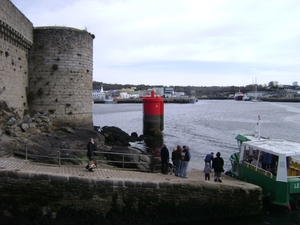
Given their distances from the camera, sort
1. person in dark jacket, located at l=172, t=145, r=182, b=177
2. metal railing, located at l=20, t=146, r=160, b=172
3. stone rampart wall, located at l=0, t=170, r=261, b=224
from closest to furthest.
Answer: stone rampart wall, located at l=0, t=170, r=261, b=224, person in dark jacket, located at l=172, t=145, r=182, b=177, metal railing, located at l=20, t=146, r=160, b=172

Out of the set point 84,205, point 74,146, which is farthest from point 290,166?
point 74,146

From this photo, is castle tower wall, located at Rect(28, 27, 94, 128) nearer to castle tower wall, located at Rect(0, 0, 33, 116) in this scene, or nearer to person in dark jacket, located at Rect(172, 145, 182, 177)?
castle tower wall, located at Rect(0, 0, 33, 116)

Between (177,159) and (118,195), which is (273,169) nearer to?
(177,159)

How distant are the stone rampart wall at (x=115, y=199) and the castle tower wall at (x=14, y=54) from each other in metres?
7.34

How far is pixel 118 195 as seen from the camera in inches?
418

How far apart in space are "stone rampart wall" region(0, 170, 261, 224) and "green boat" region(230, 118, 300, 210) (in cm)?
103

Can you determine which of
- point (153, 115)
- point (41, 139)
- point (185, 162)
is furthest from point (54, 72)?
point (153, 115)

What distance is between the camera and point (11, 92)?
16.8 metres

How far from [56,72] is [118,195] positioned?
36.1 feet

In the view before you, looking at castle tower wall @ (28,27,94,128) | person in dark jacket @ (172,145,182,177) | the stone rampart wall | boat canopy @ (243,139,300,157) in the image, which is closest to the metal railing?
person in dark jacket @ (172,145,182,177)

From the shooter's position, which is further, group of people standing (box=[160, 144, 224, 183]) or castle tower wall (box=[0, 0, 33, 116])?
castle tower wall (box=[0, 0, 33, 116])

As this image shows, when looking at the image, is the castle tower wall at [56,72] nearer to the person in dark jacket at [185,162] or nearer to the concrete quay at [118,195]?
the concrete quay at [118,195]

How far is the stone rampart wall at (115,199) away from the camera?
33.4 ft

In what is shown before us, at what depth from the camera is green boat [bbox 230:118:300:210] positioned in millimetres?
12039
